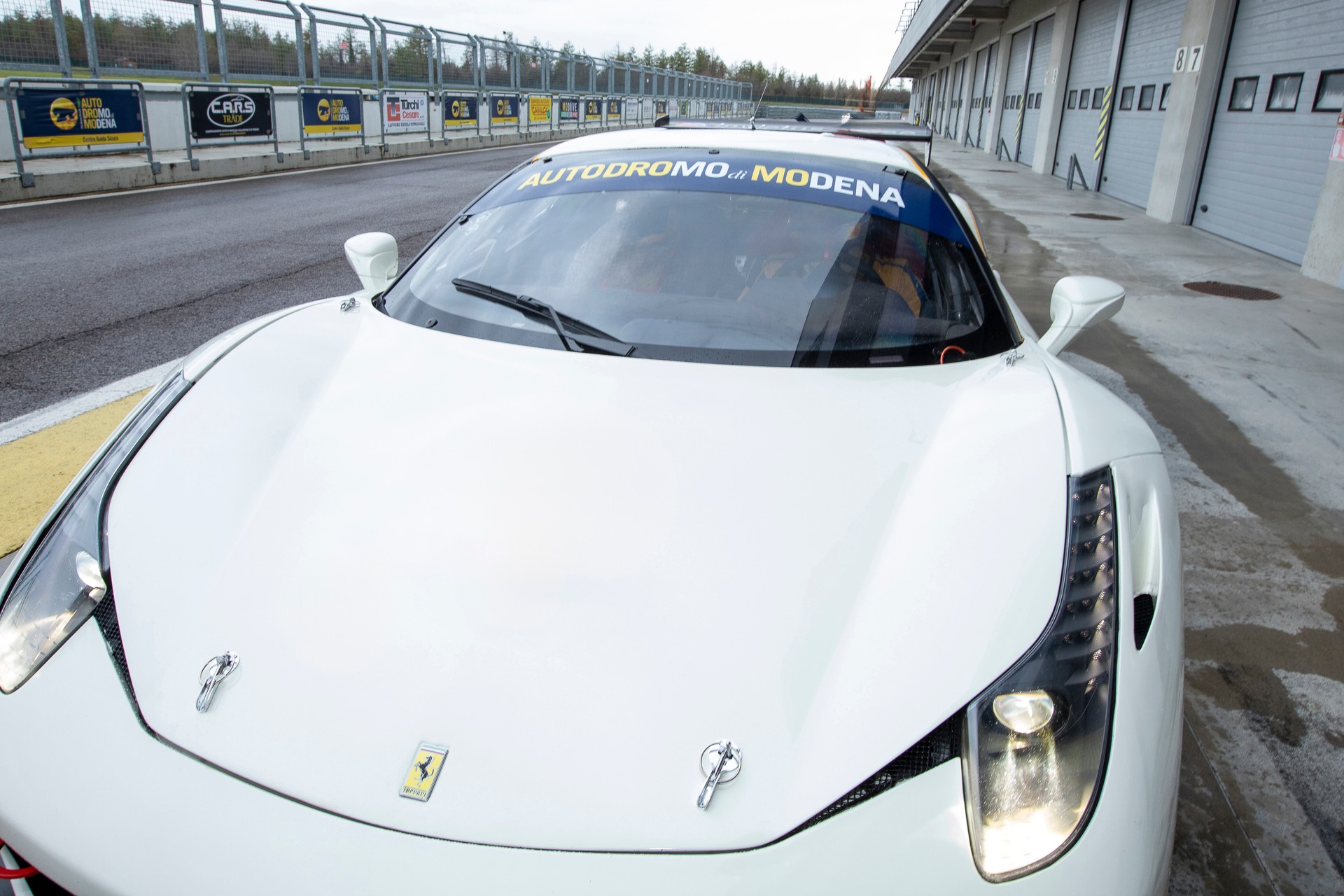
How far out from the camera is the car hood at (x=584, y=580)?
113 cm

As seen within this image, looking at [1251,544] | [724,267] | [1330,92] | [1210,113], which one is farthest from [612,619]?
[1210,113]

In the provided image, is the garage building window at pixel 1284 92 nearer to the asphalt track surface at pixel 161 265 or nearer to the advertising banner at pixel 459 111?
the asphalt track surface at pixel 161 265

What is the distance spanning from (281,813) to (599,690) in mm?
411

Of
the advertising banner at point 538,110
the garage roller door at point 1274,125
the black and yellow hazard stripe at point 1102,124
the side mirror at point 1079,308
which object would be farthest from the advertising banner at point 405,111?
the side mirror at point 1079,308

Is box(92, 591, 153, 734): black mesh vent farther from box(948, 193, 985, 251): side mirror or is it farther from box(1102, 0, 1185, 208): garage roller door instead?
box(1102, 0, 1185, 208): garage roller door

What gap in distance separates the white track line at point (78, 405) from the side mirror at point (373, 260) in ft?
5.13

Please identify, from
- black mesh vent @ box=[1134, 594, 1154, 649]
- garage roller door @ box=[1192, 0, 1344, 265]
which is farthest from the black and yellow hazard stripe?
black mesh vent @ box=[1134, 594, 1154, 649]

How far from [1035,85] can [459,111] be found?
14963mm

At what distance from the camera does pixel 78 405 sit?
160 inches

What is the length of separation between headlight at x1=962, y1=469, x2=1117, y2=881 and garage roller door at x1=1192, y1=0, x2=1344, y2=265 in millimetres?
A: 10127

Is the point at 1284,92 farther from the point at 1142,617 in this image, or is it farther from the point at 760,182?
the point at 1142,617

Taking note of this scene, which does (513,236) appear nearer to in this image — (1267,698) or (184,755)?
(184,755)

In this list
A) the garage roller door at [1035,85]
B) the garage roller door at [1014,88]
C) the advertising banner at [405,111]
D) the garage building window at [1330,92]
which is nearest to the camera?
the garage building window at [1330,92]

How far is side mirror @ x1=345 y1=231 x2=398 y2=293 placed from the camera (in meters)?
2.69
